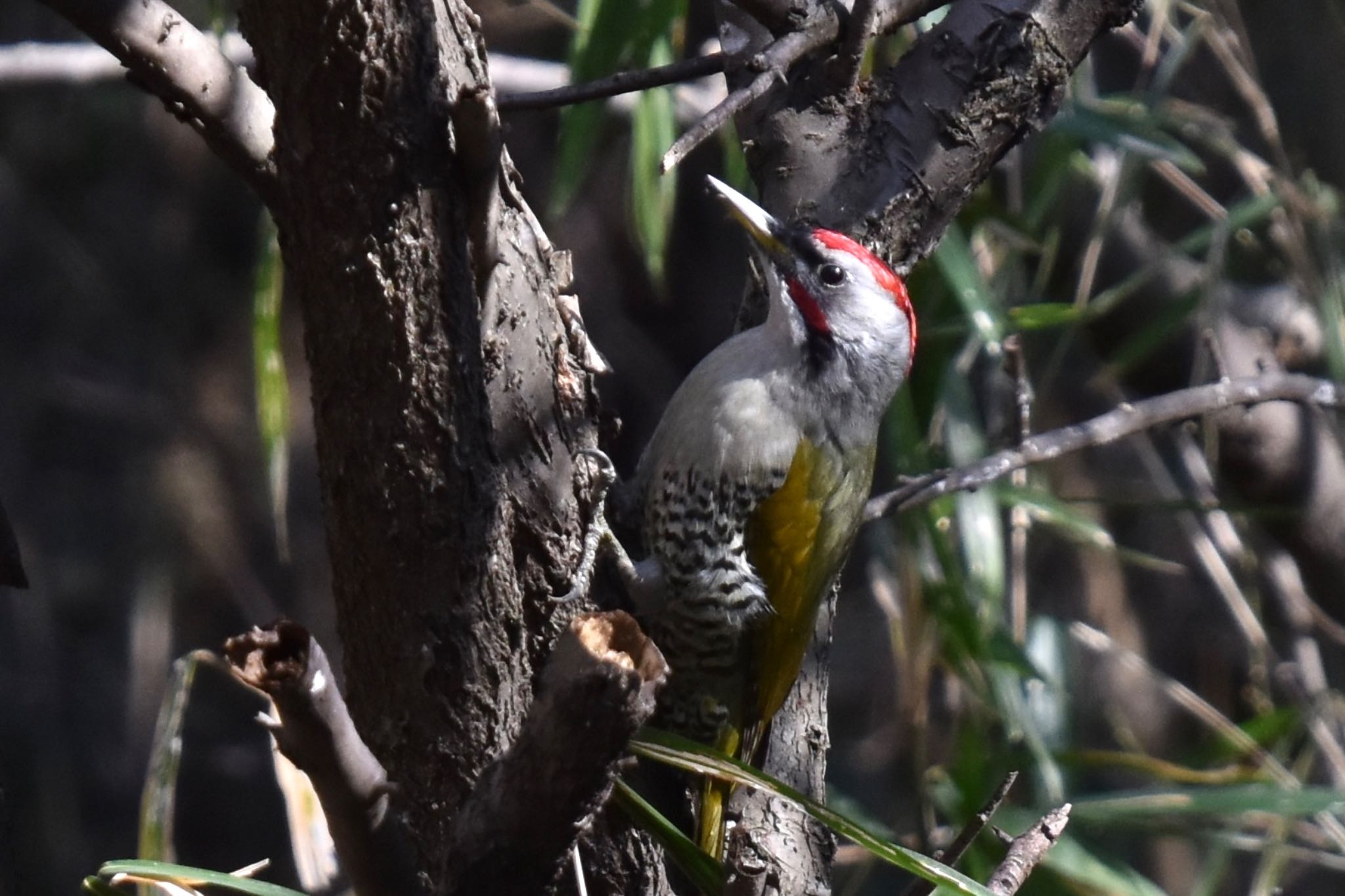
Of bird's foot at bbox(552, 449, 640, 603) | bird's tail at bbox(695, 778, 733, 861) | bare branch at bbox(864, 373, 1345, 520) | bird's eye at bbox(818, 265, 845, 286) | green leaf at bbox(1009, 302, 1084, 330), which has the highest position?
bird's eye at bbox(818, 265, 845, 286)

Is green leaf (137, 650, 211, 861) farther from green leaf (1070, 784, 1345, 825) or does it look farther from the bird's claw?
green leaf (1070, 784, 1345, 825)

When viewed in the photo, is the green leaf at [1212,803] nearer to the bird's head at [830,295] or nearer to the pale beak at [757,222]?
the bird's head at [830,295]

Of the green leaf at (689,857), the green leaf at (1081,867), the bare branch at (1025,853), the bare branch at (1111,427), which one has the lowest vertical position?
the green leaf at (1081,867)

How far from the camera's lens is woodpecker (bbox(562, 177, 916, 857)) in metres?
2.49

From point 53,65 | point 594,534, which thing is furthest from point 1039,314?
point 53,65

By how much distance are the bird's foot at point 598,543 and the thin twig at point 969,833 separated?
0.51 m

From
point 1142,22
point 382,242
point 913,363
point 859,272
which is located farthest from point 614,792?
point 1142,22

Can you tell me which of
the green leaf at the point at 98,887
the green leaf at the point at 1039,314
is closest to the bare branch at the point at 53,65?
the green leaf at the point at 1039,314

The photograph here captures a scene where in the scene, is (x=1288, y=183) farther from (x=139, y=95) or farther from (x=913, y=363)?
(x=139, y=95)

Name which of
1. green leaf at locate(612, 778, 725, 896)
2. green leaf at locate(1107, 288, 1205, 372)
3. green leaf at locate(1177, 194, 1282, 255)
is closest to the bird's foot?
green leaf at locate(612, 778, 725, 896)

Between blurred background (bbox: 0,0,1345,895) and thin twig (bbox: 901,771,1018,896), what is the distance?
4.27 feet

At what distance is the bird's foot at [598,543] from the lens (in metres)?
1.76

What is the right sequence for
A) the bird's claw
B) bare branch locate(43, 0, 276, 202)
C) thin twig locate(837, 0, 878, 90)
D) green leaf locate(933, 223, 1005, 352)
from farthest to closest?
green leaf locate(933, 223, 1005, 352)
thin twig locate(837, 0, 878, 90)
the bird's claw
bare branch locate(43, 0, 276, 202)

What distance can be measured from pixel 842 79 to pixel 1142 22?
2742mm
